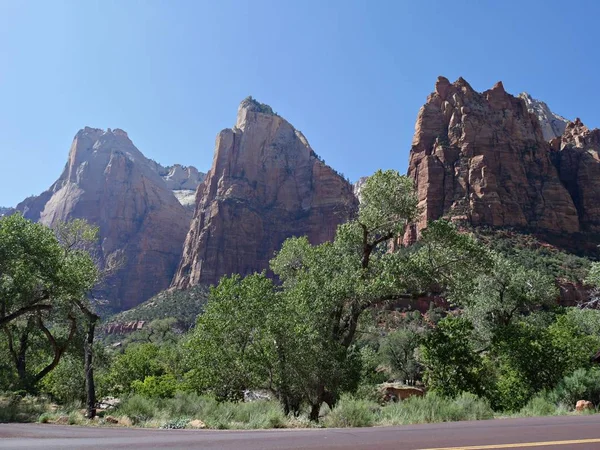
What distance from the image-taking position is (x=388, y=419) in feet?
33.9

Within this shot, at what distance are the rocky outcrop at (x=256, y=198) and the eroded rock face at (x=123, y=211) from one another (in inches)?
779

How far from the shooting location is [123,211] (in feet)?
528

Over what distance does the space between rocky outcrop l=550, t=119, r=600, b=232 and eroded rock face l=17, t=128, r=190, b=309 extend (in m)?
125

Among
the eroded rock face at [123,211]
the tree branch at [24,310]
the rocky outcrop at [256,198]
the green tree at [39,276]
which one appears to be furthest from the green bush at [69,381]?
the eroded rock face at [123,211]

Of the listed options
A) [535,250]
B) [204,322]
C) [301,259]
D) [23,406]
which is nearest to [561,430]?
[204,322]

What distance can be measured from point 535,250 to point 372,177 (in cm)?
7384

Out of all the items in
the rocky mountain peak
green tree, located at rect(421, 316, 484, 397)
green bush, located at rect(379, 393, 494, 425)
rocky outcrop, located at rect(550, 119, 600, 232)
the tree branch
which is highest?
the rocky mountain peak

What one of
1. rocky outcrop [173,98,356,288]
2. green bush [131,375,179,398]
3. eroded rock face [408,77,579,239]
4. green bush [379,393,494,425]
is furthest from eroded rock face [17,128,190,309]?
green bush [379,393,494,425]

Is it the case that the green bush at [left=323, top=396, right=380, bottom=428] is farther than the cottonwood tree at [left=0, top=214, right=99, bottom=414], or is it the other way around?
the cottonwood tree at [left=0, top=214, right=99, bottom=414]

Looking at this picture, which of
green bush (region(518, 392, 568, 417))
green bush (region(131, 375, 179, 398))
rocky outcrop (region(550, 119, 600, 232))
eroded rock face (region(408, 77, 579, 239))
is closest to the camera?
green bush (region(518, 392, 568, 417))

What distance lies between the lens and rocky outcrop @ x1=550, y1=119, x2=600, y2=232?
318ft

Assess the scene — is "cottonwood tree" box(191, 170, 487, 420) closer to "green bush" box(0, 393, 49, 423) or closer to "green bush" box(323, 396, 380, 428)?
"green bush" box(323, 396, 380, 428)

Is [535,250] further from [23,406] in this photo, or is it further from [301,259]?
[23,406]

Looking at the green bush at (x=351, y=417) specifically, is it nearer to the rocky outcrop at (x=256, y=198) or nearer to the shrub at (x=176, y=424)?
the shrub at (x=176, y=424)
